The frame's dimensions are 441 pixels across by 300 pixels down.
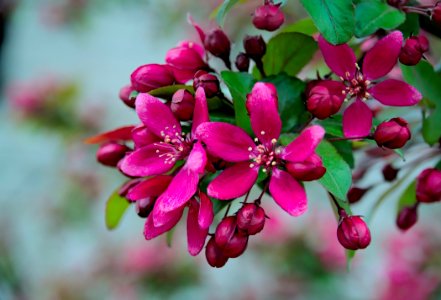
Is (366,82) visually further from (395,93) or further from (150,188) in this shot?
(150,188)

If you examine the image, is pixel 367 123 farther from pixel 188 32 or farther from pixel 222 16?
pixel 188 32

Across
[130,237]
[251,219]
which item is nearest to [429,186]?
[251,219]

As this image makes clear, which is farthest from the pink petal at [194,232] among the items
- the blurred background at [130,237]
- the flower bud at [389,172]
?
the blurred background at [130,237]

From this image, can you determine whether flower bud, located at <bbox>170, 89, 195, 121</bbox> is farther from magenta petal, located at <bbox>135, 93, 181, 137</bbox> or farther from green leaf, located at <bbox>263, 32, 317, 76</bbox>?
green leaf, located at <bbox>263, 32, 317, 76</bbox>

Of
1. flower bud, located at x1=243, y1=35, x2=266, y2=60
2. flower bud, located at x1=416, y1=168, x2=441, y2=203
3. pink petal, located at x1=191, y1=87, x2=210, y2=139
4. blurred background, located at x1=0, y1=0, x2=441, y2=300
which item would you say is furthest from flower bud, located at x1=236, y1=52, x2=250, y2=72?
blurred background, located at x1=0, y1=0, x2=441, y2=300

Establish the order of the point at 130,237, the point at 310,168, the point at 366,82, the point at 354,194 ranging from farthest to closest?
1. the point at 130,237
2. the point at 354,194
3. the point at 366,82
4. the point at 310,168

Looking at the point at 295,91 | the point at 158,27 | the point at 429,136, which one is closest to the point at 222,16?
the point at 295,91

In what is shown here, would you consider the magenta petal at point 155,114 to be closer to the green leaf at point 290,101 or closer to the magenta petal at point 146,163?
the magenta petal at point 146,163
